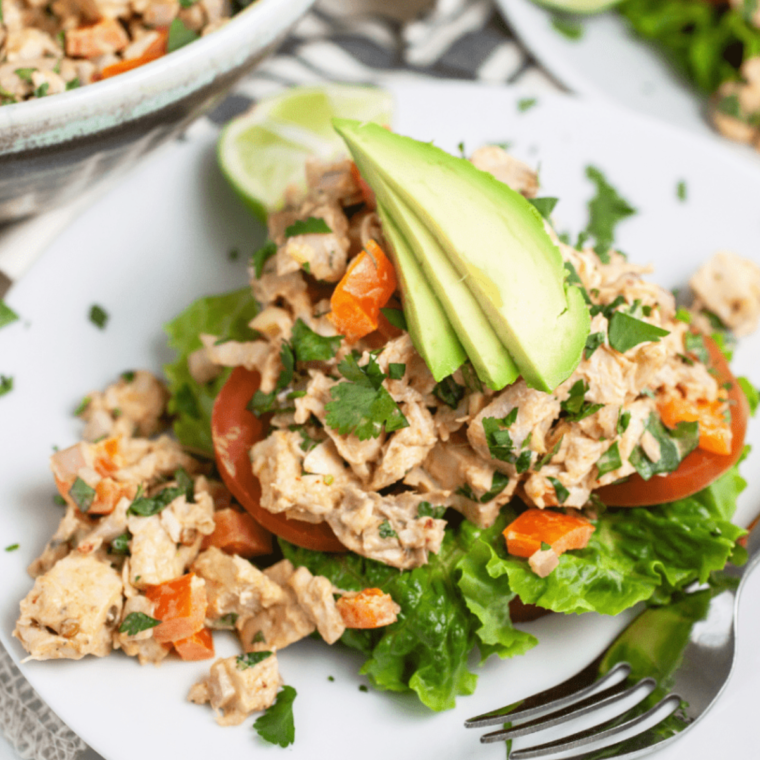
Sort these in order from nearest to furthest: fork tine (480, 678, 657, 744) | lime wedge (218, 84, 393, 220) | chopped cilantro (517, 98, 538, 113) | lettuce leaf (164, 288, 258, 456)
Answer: fork tine (480, 678, 657, 744) < lettuce leaf (164, 288, 258, 456) < lime wedge (218, 84, 393, 220) < chopped cilantro (517, 98, 538, 113)

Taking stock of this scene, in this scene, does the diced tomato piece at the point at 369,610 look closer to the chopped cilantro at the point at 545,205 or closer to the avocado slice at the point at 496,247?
the avocado slice at the point at 496,247

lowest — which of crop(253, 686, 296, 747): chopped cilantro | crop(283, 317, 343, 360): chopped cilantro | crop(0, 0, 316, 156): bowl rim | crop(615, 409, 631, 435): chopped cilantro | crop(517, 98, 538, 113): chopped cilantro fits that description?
crop(253, 686, 296, 747): chopped cilantro

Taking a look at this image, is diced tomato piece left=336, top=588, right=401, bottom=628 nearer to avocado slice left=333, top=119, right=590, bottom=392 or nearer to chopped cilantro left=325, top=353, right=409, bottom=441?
chopped cilantro left=325, top=353, right=409, bottom=441

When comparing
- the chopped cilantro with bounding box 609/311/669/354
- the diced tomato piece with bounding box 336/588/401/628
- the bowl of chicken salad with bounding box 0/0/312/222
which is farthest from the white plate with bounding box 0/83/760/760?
the chopped cilantro with bounding box 609/311/669/354

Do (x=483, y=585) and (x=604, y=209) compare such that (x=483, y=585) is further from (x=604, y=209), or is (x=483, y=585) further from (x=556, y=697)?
(x=604, y=209)

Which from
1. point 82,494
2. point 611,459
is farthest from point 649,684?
point 82,494

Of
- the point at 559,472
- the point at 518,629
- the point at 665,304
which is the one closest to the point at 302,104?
the point at 665,304
